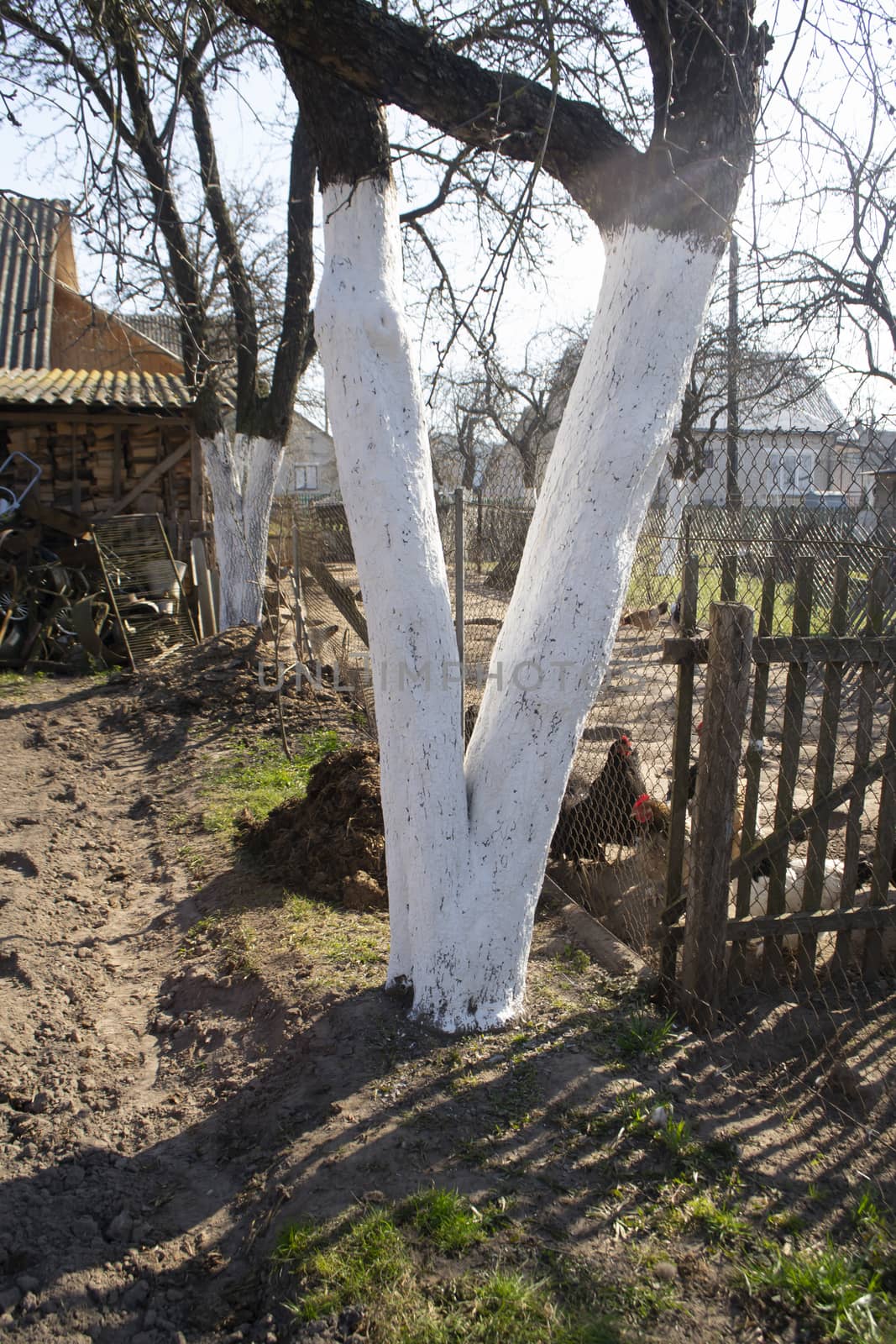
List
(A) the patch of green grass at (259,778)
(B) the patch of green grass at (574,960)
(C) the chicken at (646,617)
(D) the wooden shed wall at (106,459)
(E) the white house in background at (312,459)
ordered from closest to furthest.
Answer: (B) the patch of green grass at (574,960) < (A) the patch of green grass at (259,778) < (C) the chicken at (646,617) < (D) the wooden shed wall at (106,459) < (E) the white house in background at (312,459)

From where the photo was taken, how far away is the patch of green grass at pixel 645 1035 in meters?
3.09

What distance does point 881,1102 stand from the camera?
10.5ft

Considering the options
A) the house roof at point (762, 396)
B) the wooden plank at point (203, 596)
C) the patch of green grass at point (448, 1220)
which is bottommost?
the patch of green grass at point (448, 1220)

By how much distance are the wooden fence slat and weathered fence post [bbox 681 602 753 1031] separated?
1.56 feet

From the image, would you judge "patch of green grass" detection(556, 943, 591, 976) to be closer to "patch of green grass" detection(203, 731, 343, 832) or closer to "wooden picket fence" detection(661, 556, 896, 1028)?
"wooden picket fence" detection(661, 556, 896, 1028)

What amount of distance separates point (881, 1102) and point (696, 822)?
4.00ft

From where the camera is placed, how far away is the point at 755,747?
→ 10.8 feet

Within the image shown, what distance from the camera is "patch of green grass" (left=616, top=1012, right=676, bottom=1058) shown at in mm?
3094

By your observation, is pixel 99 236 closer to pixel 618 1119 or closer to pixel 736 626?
pixel 736 626

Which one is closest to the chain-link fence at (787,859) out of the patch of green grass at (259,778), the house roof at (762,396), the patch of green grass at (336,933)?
the patch of green grass at (336,933)

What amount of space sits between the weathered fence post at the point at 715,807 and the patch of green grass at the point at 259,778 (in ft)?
10.0

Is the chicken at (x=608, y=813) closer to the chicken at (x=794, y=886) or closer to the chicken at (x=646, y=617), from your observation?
the chicken at (x=794, y=886)

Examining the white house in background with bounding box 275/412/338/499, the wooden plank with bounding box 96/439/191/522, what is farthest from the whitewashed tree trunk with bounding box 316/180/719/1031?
the white house in background with bounding box 275/412/338/499

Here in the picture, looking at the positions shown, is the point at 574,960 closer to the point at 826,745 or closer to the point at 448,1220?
the point at 826,745
